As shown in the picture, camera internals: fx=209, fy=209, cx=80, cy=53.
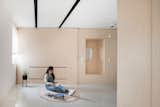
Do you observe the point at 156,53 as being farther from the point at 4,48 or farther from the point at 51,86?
the point at 51,86

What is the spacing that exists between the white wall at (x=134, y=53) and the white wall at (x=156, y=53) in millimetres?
52

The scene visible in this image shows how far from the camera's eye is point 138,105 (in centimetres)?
160

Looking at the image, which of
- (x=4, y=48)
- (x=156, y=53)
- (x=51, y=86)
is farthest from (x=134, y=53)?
(x=51, y=86)

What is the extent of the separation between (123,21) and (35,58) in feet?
23.1

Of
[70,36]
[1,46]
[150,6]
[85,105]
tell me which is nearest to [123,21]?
[150,6]

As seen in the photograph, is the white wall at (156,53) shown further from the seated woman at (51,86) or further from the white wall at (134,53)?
the seated woman at (51,86)

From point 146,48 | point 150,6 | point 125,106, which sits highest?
point 150,6

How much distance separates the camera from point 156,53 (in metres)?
1.37

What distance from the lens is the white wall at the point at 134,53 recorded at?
1.50m

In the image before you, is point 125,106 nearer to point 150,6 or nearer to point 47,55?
point 150,6

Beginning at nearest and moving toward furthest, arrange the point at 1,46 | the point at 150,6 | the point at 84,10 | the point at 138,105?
the point at 150,6
the point at 138,105
the point at 1,46
the point at 84,10

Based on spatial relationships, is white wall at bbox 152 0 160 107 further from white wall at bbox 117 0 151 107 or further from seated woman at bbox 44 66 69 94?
seated woman at bbox 44 66 69 94

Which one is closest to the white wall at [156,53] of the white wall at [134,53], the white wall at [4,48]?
the white wall at [134,53]

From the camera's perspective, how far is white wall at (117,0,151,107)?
150cm
